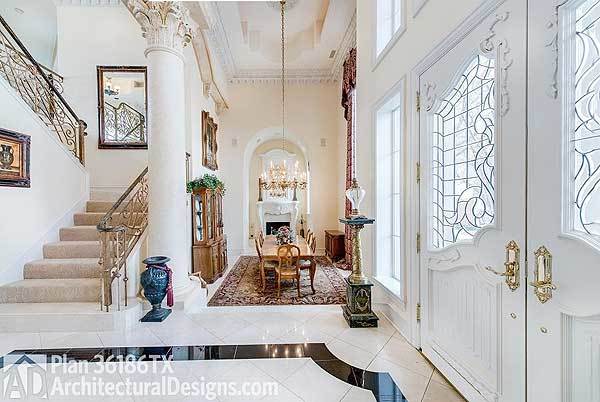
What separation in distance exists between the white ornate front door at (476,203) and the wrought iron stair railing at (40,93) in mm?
5576

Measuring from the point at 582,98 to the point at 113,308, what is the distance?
4131 millimetres

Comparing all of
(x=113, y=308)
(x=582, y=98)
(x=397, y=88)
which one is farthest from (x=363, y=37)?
(x=113, y=308)

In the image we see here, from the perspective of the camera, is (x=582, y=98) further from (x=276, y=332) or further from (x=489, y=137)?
A: (x=276, y=332)

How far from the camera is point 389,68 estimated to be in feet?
10.5

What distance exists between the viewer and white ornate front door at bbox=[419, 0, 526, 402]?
1603 mm

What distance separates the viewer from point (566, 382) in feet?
4.40

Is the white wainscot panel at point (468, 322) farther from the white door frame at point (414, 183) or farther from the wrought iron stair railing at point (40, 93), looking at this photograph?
the wrought iron stair railing at point (40, 93)

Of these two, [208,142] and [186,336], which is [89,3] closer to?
[208,142]

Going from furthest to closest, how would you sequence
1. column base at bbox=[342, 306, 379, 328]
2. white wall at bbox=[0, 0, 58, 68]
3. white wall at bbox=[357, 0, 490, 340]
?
white wall at bbox=[0, 0, 58, 68] → column base at bbox=[342, 306, 379, 328] → white wall at bbox=[357, 0, 490, 340]

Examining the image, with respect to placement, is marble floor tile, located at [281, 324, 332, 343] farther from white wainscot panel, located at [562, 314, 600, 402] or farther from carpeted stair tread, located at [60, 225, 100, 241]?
carpeted stair tread, located at [60, 225, 100, 241]

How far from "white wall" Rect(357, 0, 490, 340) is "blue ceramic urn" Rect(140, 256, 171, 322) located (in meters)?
2.47

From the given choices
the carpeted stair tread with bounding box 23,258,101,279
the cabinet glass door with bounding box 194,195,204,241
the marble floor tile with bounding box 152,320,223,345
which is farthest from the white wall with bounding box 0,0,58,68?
the marble floor tile with bounding box 152,320,223,345

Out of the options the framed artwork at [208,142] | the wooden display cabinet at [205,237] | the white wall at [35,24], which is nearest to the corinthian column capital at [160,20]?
the wooden display cabinet at [205,237]

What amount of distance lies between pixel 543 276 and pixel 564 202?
0.37 metres
